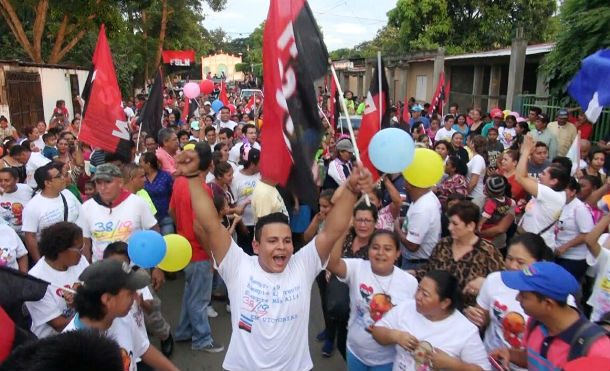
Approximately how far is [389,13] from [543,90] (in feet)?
48.6

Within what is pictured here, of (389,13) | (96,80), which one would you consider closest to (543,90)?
(96,80)

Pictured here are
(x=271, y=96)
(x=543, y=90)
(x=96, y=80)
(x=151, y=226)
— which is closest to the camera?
(x=271, y=96)

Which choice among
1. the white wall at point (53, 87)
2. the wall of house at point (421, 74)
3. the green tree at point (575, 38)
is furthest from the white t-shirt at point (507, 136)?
the white wall at point (53, 87)

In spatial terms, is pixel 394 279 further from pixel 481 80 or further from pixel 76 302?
pixel 481 80

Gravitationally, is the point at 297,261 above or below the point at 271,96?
below

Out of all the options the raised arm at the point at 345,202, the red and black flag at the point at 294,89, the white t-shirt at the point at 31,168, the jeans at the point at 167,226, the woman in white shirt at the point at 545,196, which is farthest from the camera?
Answer: the white t-shirt at the point at 31,168

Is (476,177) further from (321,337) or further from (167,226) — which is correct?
(167,226)

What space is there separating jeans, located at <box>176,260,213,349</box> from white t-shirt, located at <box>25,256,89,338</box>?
1.37 m

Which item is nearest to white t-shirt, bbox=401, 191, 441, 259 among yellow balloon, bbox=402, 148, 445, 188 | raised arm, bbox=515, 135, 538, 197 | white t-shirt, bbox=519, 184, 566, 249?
yellow balloon, bbox=402, 148, 445, 188

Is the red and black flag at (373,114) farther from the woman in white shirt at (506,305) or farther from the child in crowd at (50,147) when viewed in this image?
the child in crowd at (50,147)

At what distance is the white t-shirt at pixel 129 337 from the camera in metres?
2.47

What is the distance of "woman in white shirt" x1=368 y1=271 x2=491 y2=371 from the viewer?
2.46 metres

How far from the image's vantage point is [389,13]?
84.1 ft

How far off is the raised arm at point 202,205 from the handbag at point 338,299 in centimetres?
A: 110
